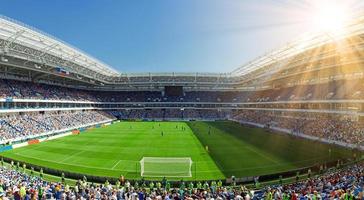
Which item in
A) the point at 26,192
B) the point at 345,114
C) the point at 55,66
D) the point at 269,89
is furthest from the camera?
the point at 269,89

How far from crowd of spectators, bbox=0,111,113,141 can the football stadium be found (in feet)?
0.83

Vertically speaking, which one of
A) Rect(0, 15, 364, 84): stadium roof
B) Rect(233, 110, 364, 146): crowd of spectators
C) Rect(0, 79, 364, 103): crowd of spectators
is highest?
Rect(0, 15, 364, 84): stadium roof

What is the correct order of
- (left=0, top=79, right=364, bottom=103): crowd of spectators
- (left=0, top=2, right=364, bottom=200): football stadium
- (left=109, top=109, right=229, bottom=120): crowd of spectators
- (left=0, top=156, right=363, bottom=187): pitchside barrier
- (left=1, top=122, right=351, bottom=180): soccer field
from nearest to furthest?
(left=0, top=2, right=364, bottom=200): football stadium, (left=0, top=156, right=363, bottom=187): pitchside barrier, (left=1, top=122, right=351, bottom=180): soccer field, (left=0, top=79, right=364, bottom=103): crowd of spectators, (left=109, top=109, right=229, bottom=120): crowd of spectators

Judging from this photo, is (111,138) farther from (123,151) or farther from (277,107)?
(277,107)

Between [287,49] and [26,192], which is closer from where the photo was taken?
[26,192]

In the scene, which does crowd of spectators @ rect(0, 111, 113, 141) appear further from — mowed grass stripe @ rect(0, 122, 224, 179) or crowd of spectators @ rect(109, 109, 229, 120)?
crowd of spectators @ rect(109, 109, 229, 120)

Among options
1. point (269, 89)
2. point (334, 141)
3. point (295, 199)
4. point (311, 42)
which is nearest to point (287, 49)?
point (311, 42)

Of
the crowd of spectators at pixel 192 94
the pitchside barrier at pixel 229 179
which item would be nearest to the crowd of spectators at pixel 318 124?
the crowd of spectators at pixel 192 94

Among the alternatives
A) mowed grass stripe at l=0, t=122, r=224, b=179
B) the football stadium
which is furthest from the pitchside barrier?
mowed grass stripe at l=0, t=122, r=224, b=179

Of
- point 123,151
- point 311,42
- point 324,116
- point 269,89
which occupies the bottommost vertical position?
point 123,151

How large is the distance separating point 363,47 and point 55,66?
2044 inches

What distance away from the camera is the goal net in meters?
28.0

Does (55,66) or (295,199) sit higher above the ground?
(55,66)

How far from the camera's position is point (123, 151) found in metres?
39.3
